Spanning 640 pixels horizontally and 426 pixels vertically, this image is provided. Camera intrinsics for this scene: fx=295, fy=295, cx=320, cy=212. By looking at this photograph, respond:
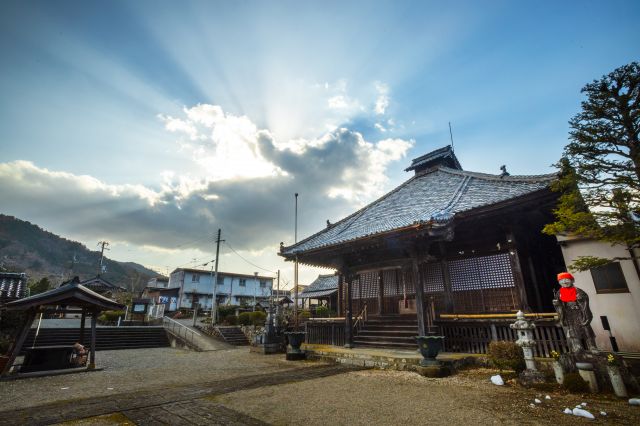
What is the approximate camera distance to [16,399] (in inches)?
256

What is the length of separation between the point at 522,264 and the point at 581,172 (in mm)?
4273

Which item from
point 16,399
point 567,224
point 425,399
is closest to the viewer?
point 425,399

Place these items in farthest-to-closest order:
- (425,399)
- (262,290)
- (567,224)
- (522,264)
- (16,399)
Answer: (262,290) → (522,264) → (567,224) → (16,399) → (425,399)

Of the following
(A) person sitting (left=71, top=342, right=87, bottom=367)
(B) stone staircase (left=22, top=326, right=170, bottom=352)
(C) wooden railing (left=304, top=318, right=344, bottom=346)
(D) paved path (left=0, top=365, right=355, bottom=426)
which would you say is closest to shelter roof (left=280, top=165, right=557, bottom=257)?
(C) wooden railing (left=304, top=318, right=344, bottom=346)

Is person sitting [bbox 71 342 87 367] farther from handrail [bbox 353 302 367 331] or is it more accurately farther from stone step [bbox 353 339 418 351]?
handrail [bbox 353 302 367 331]

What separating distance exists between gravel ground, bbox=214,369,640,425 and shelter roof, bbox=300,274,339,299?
25352mm

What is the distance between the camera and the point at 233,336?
874 inches

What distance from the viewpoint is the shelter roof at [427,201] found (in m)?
9.67

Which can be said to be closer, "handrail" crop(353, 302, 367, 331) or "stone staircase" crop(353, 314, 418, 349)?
"stone staircase" crop(353, 314, 418, 349)

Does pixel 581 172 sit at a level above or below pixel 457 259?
above

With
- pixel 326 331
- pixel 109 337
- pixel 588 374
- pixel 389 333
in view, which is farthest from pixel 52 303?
pixel 588 374

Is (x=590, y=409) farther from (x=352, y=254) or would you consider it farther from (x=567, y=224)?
(x=352, y=254)

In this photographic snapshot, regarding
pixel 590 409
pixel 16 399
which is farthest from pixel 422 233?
pixel 16 399

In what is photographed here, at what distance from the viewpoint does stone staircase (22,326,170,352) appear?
18922mm
